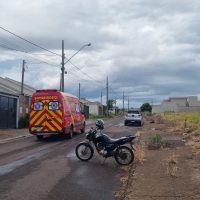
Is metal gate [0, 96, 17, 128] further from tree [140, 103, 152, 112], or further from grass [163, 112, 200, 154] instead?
tree [140, 103, 152, 112]

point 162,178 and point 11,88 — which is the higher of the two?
point 11,88

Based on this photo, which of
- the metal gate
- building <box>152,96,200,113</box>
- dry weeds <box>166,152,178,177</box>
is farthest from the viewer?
building <box>152,96,200,113</box>

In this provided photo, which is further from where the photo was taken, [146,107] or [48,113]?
[146,107]

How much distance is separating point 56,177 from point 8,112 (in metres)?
25.9

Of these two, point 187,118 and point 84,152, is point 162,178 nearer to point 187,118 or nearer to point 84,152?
point 84,152

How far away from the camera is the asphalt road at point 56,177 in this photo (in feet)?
29.4

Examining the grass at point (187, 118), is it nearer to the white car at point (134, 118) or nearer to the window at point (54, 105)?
the white car at point (134, 118)

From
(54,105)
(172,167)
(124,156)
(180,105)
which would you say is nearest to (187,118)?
(54,105)

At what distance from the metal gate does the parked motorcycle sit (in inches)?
833

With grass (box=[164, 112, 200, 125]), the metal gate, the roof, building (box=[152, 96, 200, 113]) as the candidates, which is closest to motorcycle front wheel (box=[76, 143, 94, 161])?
the metal gate

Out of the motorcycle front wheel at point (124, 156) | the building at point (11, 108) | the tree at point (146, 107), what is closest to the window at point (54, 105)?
the motorcycle front wheel at point (124, 156)

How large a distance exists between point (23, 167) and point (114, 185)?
3.74 m

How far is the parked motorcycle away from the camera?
13484 millimetres

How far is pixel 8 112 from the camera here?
3625cm
